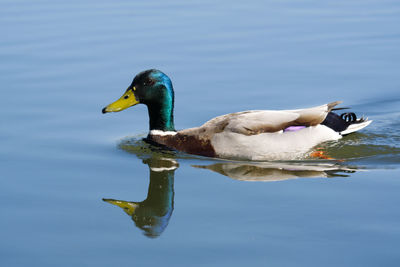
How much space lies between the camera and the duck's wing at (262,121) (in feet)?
26.4

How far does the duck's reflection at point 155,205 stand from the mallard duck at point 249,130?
0.61 m

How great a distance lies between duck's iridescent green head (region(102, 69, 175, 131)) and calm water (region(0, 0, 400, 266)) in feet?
1.28

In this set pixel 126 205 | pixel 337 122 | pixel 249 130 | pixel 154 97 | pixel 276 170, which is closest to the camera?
pixel 126 205

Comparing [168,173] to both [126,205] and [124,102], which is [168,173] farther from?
[124,102]

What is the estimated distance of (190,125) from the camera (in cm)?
926

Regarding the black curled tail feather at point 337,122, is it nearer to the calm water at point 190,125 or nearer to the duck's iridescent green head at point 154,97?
the calm water at point 190,125

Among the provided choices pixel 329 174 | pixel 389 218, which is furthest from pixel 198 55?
pixel 389 218

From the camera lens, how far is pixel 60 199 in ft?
22.0

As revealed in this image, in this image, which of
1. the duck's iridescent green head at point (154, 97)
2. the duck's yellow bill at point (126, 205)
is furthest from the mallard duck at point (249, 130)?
the duck's yellow bill at point (126, 205)

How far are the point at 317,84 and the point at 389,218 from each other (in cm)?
487

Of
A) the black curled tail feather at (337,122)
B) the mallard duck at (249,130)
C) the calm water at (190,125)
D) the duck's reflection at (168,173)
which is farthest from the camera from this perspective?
the black curled tail feather at (337,122)

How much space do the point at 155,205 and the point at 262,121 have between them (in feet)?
6.47

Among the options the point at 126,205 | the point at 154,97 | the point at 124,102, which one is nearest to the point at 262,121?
the point at 154,97

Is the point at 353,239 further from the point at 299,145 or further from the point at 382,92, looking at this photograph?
the point at 382,92
